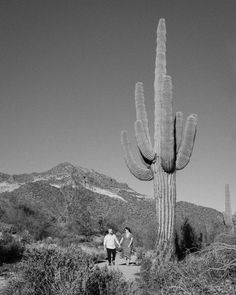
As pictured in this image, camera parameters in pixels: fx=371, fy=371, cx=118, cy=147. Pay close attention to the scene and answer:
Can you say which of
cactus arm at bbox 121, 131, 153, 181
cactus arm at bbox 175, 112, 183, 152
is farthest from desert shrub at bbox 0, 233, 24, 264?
cactus arm at bbox 175, 112, 183, 152

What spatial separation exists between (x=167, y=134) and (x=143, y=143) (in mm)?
1145

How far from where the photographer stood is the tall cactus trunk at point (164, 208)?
36.7 ft

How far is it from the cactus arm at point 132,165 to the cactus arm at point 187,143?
1.11m

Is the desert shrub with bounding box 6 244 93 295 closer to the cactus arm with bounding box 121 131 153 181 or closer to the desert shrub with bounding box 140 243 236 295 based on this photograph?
the desert shrub with bounding box 140 243 236 295

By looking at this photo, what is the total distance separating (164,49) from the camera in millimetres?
13242

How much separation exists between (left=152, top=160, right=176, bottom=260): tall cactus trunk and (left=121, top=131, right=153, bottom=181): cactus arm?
548 mm

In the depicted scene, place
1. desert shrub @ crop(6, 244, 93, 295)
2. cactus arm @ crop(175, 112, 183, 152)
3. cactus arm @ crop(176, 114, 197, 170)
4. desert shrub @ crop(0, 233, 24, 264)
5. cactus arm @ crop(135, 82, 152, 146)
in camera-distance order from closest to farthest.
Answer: desert shrub @ crop(6, 244, 93, 295), cactus arm @ crop(176, 114, 197, 170), cactus arm @ crop(175, 112, 183, 152), desert shrub @ crop(0, 233, 24, 264), cactus arm @ crop(135, 82, 152, 146)

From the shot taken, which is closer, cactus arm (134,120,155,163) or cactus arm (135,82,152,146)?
cactus arm (134,120,155,163)

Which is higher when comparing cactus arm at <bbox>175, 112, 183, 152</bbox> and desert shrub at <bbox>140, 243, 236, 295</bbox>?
cactus arm at <bbox>175, 112, 183, 152</bbox>

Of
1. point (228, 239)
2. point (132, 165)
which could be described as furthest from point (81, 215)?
point (228, 239)

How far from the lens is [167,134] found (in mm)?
11664

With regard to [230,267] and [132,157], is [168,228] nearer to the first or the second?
[132,157]

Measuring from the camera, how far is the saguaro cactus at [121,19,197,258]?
11469 millimetres

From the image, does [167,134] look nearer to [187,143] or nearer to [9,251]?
[187,143]
